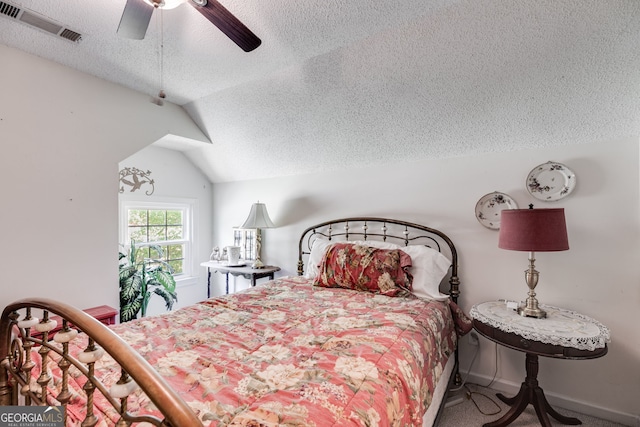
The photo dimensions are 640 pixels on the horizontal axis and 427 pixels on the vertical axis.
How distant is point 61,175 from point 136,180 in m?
0.99

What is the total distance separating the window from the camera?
343cm

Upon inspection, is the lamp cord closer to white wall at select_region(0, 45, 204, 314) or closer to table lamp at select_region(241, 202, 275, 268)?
table lamp at select_region(241, 202, 275, 268)

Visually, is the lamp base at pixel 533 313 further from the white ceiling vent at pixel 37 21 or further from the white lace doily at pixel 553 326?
the white ceiling vent at pixel 37 21

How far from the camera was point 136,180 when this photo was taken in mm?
3400

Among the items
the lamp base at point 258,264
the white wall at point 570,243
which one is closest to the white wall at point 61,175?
the lamp base at point 258,264

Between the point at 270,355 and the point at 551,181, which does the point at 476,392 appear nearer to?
the point at 551,181

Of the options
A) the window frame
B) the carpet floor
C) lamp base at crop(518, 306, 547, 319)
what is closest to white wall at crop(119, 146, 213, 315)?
the window frame

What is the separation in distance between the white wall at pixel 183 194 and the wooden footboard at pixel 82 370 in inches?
93.0

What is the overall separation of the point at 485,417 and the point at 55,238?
11.4 feet

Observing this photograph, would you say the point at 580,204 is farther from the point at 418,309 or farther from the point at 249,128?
the point at 249,128

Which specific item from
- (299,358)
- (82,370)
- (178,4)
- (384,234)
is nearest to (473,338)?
(384,234)

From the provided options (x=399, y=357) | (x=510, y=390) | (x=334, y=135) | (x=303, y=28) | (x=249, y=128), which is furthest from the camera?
(x=249, y=128)

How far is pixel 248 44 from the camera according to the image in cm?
159

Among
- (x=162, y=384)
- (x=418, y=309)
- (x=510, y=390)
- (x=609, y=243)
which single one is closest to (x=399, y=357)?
(x=418, y=309)
